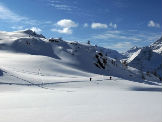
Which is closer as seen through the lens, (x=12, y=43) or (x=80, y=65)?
(x=80, y=65)

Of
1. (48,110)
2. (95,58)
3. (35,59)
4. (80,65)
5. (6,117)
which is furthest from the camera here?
(95,58)

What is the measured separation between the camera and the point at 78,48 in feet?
306

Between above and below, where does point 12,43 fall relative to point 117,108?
above

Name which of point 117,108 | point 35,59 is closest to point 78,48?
point 35,59

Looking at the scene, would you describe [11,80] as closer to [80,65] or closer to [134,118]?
[134,118]

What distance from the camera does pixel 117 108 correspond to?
14141 mm

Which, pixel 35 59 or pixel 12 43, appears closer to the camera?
pixel 35 59

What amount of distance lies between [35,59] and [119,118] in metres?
56.0

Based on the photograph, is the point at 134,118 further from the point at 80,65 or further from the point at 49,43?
the point at 49,43

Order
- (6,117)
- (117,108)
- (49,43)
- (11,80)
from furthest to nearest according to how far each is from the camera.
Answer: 1. (49,43)
2. (11,80)
3. (117,108)
4. (6,117)

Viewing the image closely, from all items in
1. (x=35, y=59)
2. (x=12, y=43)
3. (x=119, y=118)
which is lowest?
(x=119, y=118)

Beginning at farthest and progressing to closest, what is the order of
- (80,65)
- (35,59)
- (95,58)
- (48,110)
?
(95,58) → (80,65) → (35,59) → (48,110)

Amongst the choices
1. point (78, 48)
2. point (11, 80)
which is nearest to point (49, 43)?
point (78, 48)

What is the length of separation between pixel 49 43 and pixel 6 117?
81982 mm
